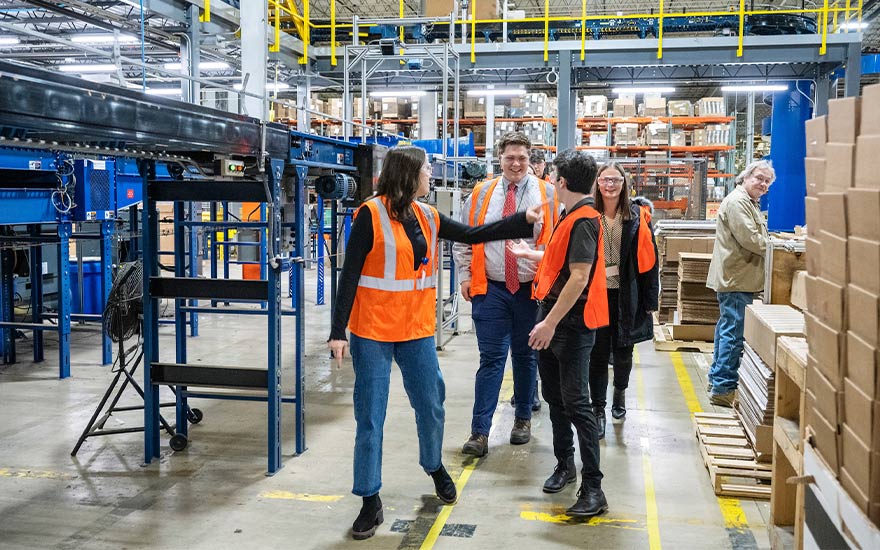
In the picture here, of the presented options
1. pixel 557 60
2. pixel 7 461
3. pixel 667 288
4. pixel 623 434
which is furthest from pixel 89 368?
pixel 557 60

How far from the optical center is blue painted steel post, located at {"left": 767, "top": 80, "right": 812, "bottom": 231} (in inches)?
597

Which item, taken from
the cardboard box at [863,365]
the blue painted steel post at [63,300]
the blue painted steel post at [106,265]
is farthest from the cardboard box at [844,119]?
the blue painted steel post at [106,265]

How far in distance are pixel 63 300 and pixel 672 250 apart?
725cm

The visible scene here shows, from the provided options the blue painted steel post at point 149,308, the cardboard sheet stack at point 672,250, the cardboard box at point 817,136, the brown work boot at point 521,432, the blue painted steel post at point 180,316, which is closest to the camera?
the cardboard box at point 817,136

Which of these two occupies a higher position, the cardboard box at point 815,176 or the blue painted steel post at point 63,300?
the cardboard box at point 815,176

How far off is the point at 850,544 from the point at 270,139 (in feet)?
12.7

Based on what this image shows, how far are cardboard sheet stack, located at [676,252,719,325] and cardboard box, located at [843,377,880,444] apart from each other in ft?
22.2

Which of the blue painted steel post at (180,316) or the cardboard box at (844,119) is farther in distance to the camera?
Result: the blue painted steel post at (180,316)

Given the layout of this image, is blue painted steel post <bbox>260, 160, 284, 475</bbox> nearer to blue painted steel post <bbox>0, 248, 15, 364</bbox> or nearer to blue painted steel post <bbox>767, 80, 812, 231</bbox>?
blue painted steel post <bbox>0, 248, 15, 364</bbox>

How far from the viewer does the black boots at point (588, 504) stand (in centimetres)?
418

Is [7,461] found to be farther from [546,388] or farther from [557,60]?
[557,60]

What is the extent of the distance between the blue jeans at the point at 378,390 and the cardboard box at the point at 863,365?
7.14 ft

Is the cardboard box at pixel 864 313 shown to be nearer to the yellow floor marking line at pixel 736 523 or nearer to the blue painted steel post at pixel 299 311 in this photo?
the yellow floor marking line at pixel 736 523

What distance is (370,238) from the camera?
385cm
